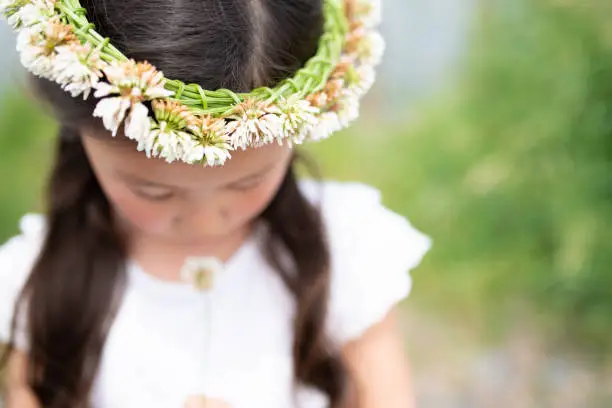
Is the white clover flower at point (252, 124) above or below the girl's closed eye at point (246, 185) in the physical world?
above

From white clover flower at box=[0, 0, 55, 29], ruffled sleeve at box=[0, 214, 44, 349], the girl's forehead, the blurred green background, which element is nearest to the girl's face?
the girl's forehead

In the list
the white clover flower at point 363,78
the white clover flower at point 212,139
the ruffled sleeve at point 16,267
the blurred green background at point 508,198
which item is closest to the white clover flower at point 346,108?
the white clover flower at point 363,78

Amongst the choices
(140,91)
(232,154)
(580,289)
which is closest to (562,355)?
(580,289)

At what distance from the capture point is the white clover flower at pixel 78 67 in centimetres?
59

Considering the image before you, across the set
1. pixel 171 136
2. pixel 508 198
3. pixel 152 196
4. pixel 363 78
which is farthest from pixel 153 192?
pixel 508 198

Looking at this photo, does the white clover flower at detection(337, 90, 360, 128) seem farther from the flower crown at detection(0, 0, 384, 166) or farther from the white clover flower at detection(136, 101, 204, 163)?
the white clover flower at detection(136, 101, 204, 163)

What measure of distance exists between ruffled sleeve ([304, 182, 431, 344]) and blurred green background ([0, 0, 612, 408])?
0.36 m

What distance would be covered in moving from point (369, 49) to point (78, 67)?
28 centimetres

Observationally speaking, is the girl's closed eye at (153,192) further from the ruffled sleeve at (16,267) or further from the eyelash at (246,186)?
the ruffled sleeve at (16,267)

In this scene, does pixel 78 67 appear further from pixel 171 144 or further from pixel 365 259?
pixel 365 259

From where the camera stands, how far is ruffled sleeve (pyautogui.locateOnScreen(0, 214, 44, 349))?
890 mm

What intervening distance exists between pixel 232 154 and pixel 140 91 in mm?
101

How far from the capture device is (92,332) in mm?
874

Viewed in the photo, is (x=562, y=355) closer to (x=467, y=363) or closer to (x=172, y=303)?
(x=467, y=363)
